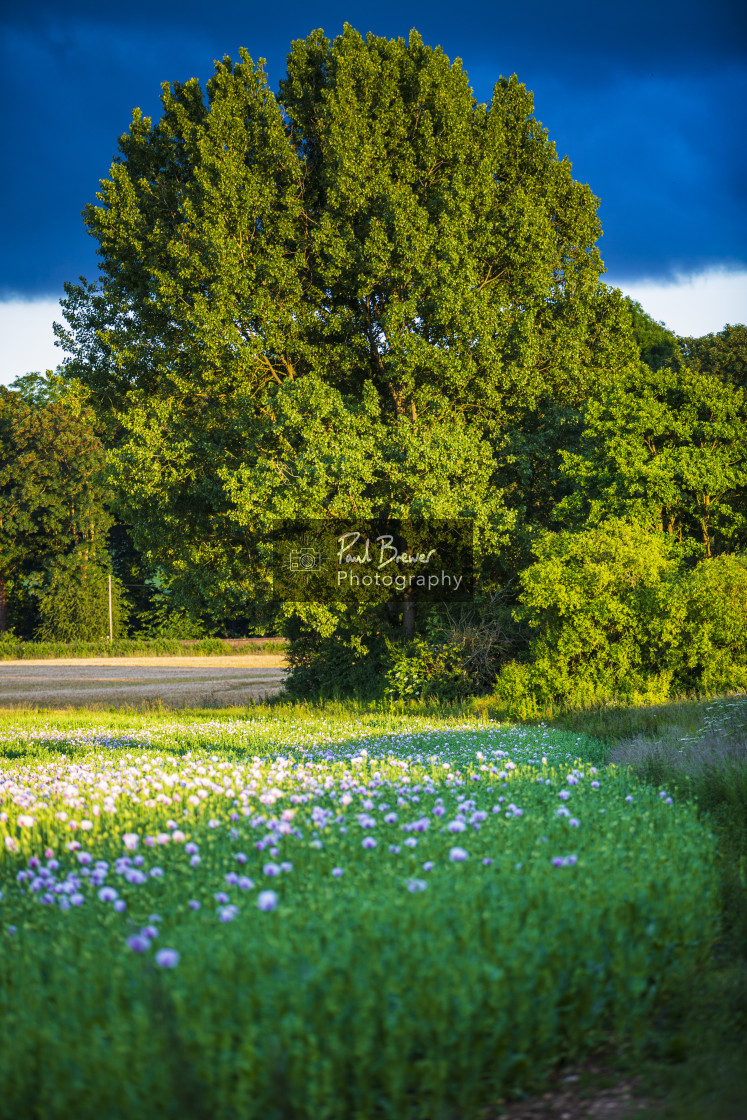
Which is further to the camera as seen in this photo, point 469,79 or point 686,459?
point 469,79

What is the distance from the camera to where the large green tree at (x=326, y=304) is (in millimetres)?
14883

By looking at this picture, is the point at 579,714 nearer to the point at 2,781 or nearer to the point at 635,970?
the point at 2,781

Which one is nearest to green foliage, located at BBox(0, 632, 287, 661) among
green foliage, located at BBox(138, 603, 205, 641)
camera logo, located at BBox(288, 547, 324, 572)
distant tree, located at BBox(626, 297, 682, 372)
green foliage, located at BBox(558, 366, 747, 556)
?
green foliage, located at BBox(138, 603, 205, 641)

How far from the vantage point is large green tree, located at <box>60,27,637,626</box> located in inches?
586

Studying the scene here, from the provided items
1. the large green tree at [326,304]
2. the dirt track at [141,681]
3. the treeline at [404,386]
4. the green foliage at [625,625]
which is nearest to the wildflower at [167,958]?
the green foliage at [625,625]

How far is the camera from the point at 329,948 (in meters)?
2.67

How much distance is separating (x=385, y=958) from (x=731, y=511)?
16010 millimetres

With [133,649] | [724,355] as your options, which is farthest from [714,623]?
[133,649]

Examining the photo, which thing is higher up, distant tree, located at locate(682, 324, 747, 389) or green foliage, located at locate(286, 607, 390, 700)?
distant tree, located at locate(682, 324, 747, 389)

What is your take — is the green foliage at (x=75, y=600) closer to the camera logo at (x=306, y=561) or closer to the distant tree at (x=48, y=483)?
the distant tree at (x=48, y=483)

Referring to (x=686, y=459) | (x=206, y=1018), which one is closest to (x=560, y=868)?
(x=206, y=1018)

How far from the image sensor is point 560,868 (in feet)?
11.3

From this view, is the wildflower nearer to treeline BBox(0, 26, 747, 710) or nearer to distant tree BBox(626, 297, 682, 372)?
treeline BBox(0, 26, 747, 710)

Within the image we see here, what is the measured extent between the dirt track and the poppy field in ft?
54.8
